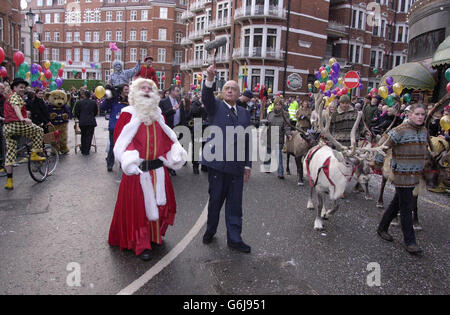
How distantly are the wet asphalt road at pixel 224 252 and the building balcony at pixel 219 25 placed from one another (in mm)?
37636

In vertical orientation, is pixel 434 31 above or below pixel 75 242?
above

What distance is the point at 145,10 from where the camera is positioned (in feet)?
213

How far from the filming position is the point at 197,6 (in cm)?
4988

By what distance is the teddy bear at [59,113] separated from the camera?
39.9ft

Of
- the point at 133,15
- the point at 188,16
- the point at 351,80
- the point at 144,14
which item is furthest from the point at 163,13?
the point at 351,80

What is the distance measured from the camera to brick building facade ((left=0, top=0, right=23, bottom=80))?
2839 centimetres

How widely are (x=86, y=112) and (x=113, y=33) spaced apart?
6130cm

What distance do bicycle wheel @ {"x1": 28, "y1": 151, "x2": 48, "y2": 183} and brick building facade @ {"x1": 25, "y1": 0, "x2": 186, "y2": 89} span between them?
5418 centimetres

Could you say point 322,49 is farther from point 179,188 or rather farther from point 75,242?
point 75,242

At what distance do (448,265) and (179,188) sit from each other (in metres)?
5.37

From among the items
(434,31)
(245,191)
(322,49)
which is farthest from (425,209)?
(322,49)

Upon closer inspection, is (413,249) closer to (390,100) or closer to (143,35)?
(390,100)

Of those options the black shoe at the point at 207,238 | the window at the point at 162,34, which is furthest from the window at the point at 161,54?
the black shoe at the point at 207,238

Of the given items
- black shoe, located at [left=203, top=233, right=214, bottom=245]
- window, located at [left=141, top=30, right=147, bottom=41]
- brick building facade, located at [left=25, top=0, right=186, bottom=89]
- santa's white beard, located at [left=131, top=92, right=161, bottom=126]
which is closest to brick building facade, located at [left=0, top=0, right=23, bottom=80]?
santa's white beard, located at [left=131, top=92, right=161, bottom=126]
